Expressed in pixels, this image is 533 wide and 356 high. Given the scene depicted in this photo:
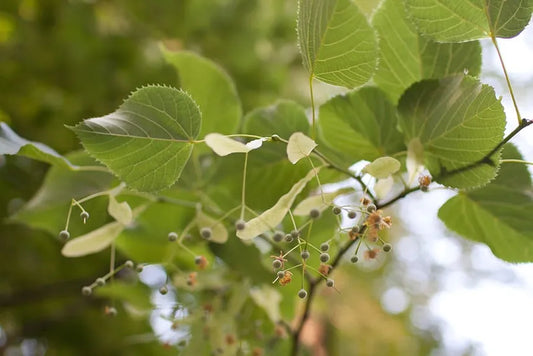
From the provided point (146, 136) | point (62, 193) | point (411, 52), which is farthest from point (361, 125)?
point (62, 193)

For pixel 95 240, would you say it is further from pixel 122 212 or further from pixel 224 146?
pixel 224 146

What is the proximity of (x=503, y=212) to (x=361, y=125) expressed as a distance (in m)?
0.12

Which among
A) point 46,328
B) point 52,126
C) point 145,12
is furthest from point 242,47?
point 46,328

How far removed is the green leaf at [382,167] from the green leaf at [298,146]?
0.04 metres

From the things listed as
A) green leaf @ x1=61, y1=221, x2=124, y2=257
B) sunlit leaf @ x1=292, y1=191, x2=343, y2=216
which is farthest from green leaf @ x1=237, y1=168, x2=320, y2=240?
green leaf @ x1=61, y1=221, x2=124, y2=257

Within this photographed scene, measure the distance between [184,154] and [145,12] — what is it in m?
0.84

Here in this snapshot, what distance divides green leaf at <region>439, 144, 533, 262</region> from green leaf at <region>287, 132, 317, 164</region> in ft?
0.49

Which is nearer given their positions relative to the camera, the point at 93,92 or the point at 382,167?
the point at 382,167

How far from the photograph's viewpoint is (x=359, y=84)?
0.36m

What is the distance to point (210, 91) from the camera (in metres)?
0.52

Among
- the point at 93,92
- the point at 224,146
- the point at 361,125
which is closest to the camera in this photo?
the point at 224,146

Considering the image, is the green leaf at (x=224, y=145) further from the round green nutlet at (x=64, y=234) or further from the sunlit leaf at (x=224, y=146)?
the round green nutlet at (x=64, y=234)

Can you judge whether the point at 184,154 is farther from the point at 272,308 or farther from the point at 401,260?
the point at 401,260

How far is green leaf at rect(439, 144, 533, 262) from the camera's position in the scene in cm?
42
